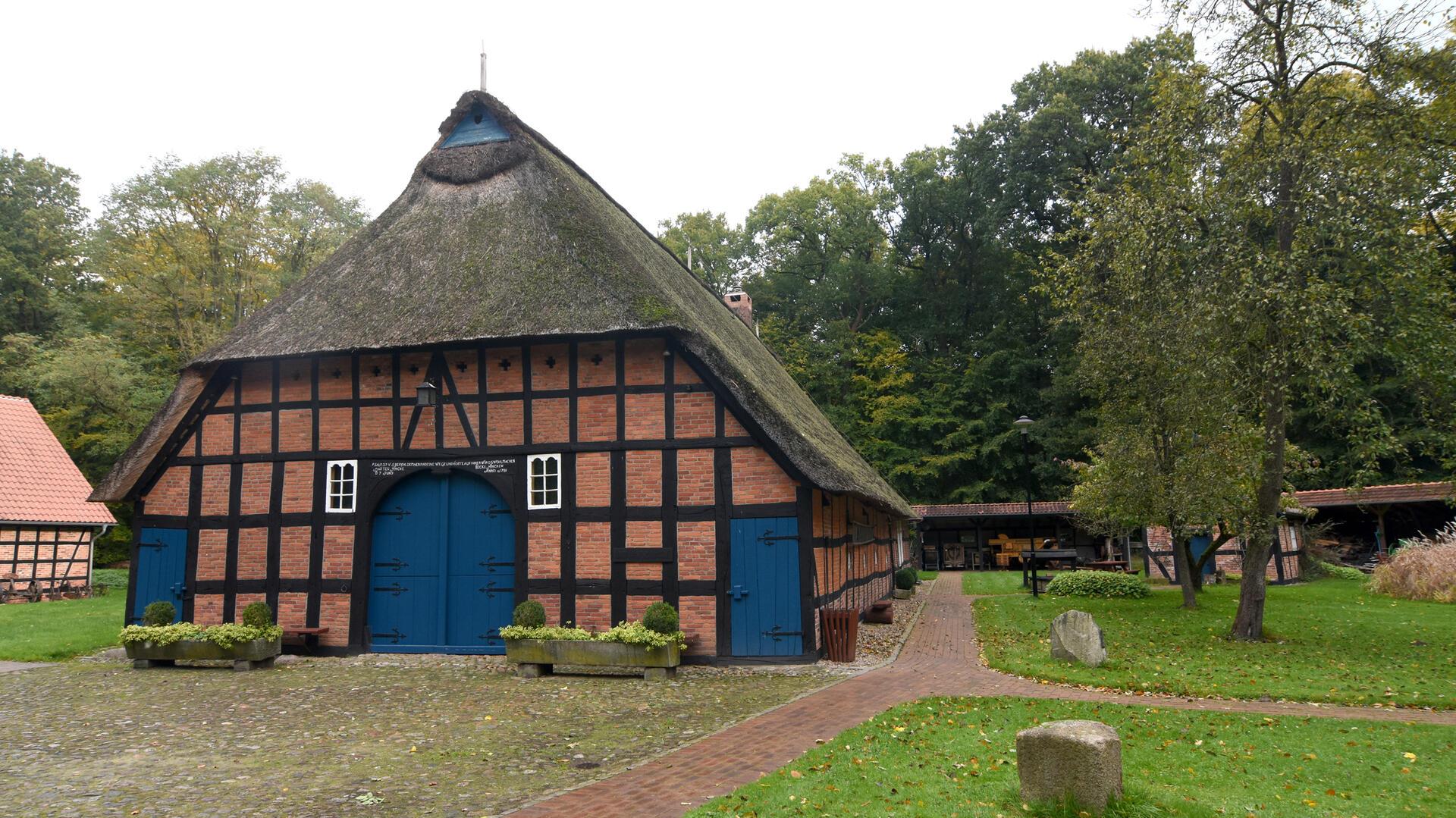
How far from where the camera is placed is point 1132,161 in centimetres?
1440

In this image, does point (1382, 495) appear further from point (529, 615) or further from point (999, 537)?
point (529, 615)

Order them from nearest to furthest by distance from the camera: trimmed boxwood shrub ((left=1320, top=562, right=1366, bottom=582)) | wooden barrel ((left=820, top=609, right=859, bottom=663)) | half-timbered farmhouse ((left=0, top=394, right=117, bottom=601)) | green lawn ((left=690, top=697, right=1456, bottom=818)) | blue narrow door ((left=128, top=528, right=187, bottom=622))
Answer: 1. green lawn ((left=690, top=697, right=1456, bottom=818))
2. wooden barrel ((left=820, top=609, right=859, bottom=663))
3. blue narrow door ((left=128, top=528, right=187, bottom=622))
4. half-timbered farmhouse ((left=0, top=394, right=117, bottom=601))
5. trimmed boxwood shrub ((left=1320, top=562, right=1366, bottom=582))

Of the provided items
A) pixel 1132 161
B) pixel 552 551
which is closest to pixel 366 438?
pixel 552 551

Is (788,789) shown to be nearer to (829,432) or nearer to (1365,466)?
(1365,466)

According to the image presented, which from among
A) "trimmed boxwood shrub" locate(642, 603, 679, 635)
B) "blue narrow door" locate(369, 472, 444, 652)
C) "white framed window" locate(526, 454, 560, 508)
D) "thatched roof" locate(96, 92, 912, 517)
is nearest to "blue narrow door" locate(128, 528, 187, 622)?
"thatched roof" locate(96, 92, 912, 517)

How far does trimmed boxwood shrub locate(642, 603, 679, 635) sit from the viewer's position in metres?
10.9

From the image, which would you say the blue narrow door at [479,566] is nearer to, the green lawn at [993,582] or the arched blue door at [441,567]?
the arched blue door at [441,567]

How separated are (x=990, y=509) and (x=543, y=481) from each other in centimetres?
2337

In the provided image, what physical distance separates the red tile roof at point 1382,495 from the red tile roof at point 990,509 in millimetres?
7320

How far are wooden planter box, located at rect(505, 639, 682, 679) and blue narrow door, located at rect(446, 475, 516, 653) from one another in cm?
153

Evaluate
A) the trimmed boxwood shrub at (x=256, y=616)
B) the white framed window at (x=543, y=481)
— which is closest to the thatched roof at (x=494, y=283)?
the white framed window at (x=543, y=481)

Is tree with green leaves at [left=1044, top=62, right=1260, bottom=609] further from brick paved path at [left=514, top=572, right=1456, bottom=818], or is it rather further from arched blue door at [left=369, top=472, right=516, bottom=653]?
arched blue door at [left=369, top=472, right=516, bottom=653]

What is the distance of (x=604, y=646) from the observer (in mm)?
11008

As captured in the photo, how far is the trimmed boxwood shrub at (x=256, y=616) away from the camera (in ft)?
39.7
